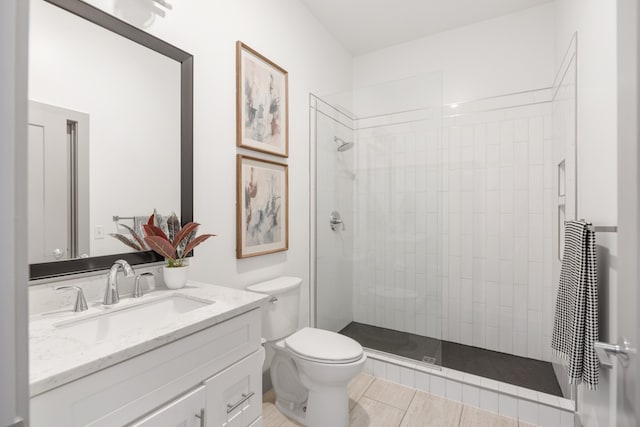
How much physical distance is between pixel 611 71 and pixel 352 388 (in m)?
2.12

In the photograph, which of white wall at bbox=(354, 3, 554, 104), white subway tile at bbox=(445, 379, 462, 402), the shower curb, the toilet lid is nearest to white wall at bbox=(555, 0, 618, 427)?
the shower curb

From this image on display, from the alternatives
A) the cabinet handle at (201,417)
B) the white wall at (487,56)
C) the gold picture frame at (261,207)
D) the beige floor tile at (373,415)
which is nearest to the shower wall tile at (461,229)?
the white wall at (487,56)

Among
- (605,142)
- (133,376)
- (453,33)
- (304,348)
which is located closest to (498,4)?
(453,33)

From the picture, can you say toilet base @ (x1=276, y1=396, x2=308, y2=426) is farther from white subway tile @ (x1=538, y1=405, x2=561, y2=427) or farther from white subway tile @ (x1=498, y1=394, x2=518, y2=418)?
white subway tile @ (x1=538, y1=405, x2=561, y2=427)

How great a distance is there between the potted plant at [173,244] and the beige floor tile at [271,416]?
1.00 m

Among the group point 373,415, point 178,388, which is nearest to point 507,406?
point 373,415

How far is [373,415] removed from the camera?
6.10ft

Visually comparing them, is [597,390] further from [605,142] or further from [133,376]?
[133,376]

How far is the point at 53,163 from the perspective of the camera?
3.59 feet

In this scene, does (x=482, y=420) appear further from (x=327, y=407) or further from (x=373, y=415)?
(x=327, y=407)

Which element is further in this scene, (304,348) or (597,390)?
(304,348)

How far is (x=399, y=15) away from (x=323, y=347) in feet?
8.10

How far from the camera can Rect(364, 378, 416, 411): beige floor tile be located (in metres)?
1.99

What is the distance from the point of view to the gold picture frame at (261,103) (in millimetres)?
1798
